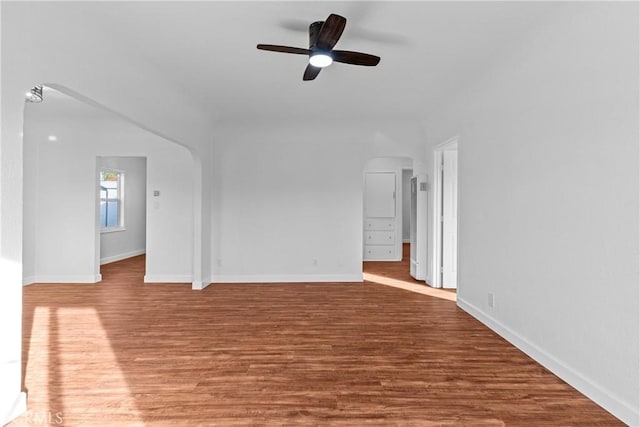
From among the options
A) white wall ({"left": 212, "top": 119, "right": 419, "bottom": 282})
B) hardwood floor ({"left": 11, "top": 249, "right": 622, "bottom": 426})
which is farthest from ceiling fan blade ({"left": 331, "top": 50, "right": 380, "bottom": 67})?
white wall ({"left": 212, "top": 119, "right": 419, "bottom": 282})

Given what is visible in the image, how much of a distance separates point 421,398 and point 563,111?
2211 mm

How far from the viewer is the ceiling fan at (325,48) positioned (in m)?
2.19

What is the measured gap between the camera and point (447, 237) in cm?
505

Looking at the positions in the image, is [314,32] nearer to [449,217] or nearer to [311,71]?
[311,71]

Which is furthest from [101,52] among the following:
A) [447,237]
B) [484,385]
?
[447,237]

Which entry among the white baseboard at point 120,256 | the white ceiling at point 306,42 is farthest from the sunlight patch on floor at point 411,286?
the white baseboard at point 120,256

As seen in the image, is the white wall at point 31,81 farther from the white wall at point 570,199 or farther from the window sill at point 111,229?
the window sill at point 111,229

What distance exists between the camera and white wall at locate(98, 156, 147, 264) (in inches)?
295

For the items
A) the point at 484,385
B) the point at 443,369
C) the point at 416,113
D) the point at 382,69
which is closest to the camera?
the point at 484,385

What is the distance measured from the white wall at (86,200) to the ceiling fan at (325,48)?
12.1 ft

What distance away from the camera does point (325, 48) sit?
2465mm

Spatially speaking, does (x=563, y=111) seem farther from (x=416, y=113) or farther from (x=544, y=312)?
(x=416, y=113)

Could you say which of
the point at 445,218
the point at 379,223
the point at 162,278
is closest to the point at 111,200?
the point at 162,278

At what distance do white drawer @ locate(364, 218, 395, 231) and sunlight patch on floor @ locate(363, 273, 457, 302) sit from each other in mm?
1999
